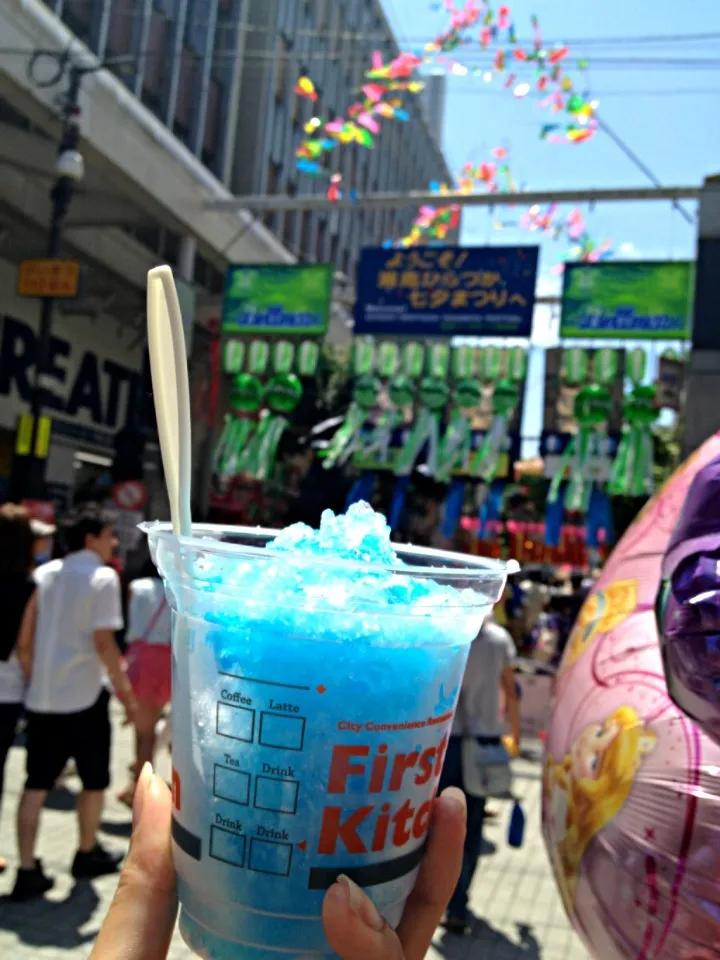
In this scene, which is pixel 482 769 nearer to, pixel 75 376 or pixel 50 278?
pixel 50 278

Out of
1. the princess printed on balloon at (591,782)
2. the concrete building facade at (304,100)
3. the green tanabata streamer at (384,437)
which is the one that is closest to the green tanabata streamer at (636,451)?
the green tanabata streamer at (384,437)

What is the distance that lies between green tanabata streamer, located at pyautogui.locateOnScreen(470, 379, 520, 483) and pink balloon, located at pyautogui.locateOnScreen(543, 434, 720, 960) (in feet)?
23.3

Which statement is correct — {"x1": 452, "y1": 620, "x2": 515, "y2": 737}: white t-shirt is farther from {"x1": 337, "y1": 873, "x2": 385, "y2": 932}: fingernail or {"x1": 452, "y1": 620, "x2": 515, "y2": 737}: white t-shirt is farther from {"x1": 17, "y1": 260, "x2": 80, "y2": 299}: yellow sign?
{"x1": 17, "y1": 260, "x2": 80, "y2": 299}: yellow sign

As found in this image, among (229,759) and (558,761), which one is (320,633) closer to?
(229,759)

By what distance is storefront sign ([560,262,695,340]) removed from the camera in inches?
368

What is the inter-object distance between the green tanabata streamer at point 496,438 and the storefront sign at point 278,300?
8.40 ft

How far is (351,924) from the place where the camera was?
101 cm

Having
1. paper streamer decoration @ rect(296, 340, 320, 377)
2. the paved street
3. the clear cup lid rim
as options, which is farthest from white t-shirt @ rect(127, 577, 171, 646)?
paper streamer decoration @ rect(296, 340, 320, 377)

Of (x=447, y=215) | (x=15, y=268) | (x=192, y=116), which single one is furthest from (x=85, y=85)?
(x=447, y=215)

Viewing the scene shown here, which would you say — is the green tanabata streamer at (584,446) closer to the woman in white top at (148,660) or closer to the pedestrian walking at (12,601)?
the woman in white top at (148,660)

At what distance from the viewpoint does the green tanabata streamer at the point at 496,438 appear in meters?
9.52

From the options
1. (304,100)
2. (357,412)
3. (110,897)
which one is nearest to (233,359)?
(357,412)

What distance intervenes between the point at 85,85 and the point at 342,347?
8.81 m

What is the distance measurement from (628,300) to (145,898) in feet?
31.2
